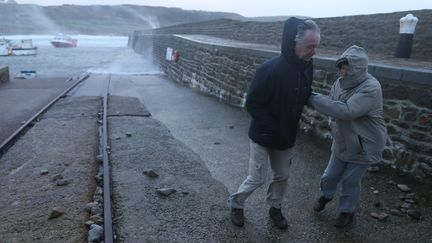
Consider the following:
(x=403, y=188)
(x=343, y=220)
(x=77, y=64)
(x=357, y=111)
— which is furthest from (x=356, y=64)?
(x=77, y=64)

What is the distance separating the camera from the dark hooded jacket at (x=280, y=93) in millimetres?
3570

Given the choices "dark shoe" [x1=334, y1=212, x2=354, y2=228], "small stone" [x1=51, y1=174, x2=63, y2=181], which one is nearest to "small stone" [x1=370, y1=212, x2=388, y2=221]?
"dark shoe" [x1=334, y1=212, x2=354, y2=228]

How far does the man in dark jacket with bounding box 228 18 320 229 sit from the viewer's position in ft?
11.6

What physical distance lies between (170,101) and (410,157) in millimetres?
8268

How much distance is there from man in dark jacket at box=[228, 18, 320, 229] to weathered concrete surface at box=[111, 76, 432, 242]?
2.27 feet

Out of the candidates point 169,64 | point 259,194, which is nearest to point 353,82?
point 259,194

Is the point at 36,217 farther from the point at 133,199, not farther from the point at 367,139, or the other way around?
the point at 367,139

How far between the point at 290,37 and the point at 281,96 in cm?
54

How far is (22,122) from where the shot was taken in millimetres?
9305

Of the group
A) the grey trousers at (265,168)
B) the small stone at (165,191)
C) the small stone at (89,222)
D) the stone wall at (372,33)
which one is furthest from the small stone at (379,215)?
the stone wall at (372,33)

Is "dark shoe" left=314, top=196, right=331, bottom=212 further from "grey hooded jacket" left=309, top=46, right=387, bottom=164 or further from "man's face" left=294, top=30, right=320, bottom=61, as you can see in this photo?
"man's face" left=294, top=30, right=320, bottom=61

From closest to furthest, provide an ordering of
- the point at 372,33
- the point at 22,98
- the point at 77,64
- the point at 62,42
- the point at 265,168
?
the point at 265,168 < the point at 372,33 < the point at 22,98 < the point at 77,64 < the point at 62,42

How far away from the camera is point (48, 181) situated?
5426 mm

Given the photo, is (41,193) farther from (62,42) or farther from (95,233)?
(62,42)
